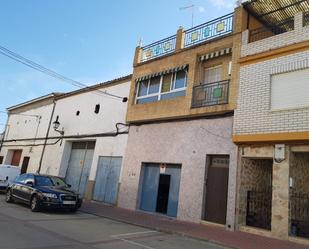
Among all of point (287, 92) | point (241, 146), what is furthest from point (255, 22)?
point (241, 146)

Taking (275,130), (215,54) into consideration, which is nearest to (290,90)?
(275,130)

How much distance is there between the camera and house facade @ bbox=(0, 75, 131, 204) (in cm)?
1794

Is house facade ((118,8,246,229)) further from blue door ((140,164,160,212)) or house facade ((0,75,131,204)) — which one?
house facade ((0,75,131,204))

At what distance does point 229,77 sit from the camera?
13.2 meters

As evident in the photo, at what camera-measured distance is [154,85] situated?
55.0 ft

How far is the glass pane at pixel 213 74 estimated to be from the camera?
46.2 feet

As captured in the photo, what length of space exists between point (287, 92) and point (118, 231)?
756 centimetres

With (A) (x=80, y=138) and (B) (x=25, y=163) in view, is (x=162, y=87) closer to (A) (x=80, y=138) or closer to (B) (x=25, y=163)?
(A) (x=80, y=138)

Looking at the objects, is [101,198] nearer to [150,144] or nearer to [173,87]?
[150,144]

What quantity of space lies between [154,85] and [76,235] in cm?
1000

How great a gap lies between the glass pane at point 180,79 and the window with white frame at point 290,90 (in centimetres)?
480

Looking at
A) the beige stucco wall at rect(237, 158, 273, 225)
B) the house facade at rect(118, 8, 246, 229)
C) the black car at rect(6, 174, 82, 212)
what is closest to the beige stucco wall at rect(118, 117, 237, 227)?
the house facade at rect(118, 8, 246, 229)

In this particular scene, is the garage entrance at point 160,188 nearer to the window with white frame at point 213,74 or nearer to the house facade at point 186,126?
the house facade at point 186,126

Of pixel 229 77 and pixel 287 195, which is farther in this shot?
pixel 229 77
